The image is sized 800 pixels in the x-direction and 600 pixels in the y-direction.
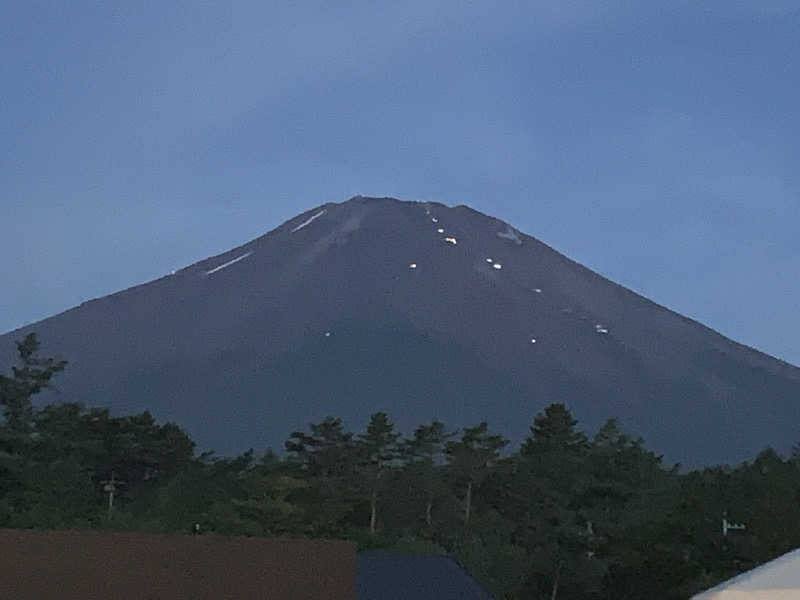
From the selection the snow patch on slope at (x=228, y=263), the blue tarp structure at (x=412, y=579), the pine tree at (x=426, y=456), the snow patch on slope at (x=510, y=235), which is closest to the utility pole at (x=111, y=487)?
the pine tree at (x=426, y=456)

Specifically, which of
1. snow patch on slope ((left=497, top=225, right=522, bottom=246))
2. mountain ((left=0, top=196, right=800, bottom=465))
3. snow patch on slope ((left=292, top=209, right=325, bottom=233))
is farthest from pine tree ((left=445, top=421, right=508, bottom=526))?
snow patch on slope ((left=292, top=209, right=325, bottom=233))

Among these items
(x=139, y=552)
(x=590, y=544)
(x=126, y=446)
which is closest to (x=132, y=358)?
(x=126, y=446)

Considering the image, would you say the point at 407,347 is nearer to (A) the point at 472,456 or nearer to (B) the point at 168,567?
(A) the point at 472,456

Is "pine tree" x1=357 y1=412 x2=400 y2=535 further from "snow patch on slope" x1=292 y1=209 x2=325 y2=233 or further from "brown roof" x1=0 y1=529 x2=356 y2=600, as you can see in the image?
"snow patch on slope" x1=292 y1=209 x2=325 y2=233

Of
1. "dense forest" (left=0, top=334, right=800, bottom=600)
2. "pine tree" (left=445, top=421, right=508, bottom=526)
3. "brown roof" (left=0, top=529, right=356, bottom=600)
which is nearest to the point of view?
"brown roof" (left=0, top=529, right=356, bottom=600)

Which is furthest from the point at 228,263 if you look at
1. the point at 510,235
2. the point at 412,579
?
the point at 412,579

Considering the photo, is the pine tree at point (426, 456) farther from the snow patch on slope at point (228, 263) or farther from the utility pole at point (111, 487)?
the snow patch on slope at point (228, 263)
